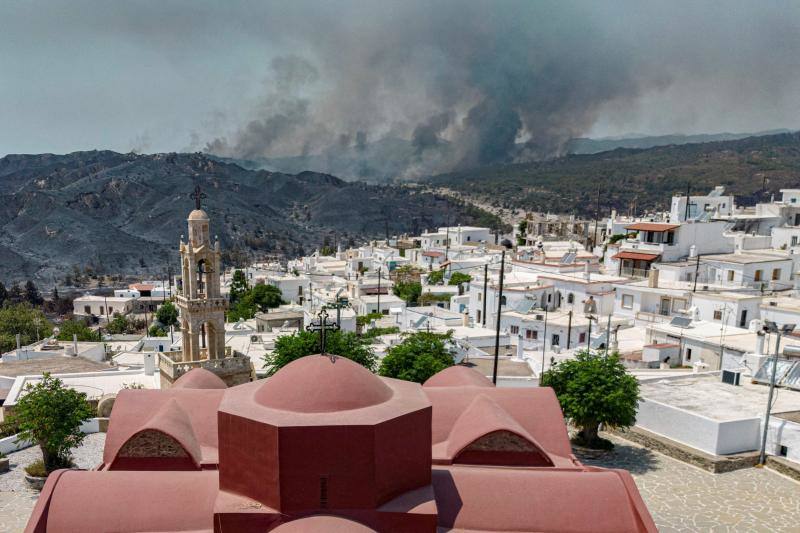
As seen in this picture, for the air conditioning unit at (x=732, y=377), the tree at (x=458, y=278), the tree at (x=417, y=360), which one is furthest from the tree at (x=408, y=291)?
the air conditioning unit at (x=732, y=377)

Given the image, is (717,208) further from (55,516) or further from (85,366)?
(55,516)

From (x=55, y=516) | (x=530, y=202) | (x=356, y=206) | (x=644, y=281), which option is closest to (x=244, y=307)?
(x=644, y=281)

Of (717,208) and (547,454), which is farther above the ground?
(717,208)

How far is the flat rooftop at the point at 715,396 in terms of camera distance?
18.9 meters

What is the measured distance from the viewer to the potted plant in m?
16.0

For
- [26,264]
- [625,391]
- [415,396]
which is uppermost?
[415,396]

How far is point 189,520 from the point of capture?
10.1 meters

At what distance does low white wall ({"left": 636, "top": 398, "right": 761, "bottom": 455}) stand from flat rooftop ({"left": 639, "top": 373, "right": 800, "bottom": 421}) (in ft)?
1.47

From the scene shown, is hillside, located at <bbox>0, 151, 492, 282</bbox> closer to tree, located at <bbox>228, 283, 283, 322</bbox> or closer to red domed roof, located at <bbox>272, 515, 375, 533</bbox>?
tree, located at <bbox>228, 283, 283, 322</bbox>

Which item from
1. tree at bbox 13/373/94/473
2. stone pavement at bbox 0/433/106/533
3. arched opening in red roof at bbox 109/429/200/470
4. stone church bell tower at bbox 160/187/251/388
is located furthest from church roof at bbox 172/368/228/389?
stone pavement at bbox 0/433/106/533

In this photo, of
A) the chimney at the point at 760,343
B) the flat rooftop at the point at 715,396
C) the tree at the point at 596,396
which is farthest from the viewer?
the chimney at the point at 760,343

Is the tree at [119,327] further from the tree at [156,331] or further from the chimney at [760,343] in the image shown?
the chimney at [760,343]

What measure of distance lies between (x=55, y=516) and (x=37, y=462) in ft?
26.6

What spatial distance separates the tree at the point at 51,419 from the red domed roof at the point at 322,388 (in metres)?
8.50
